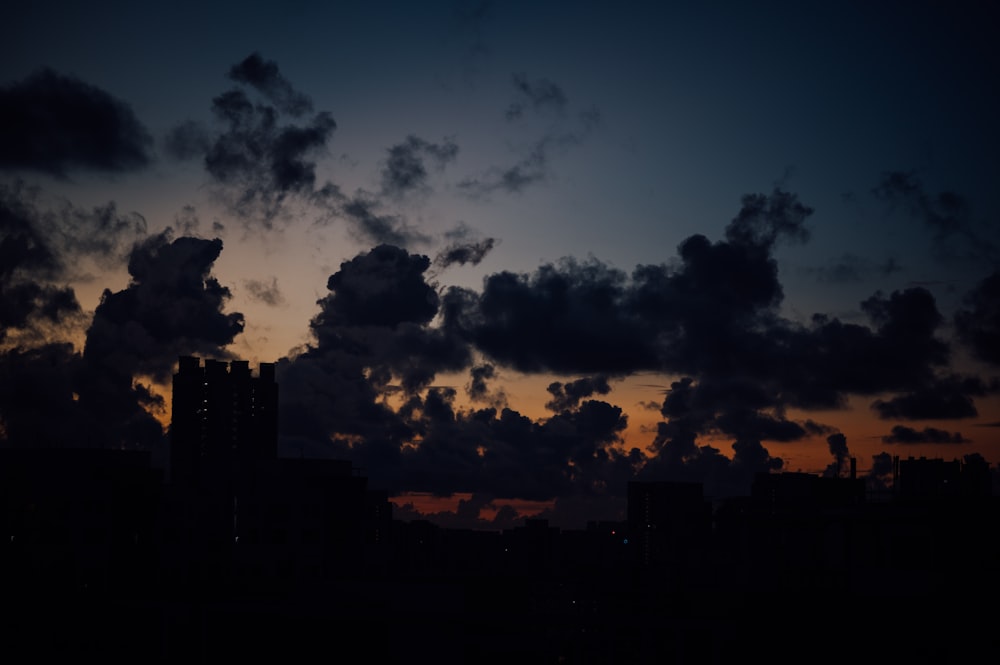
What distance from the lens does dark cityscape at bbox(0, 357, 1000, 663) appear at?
214 ft

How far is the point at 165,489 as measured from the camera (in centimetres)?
12644

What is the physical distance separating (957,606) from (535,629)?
5099 centimetres

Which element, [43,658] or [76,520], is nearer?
[43,658]

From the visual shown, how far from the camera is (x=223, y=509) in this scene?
132 meters

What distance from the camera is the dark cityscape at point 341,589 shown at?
6538 centimetres

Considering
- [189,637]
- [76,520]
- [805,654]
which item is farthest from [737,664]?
[76,520]

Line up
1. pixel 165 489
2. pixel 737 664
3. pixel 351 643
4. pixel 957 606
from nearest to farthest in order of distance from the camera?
pixel 957 606 → pixel 737 664 → pixel 351 643 → pixel 165 489

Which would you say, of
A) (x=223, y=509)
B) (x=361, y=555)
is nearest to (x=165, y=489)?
(x=223, y=509)

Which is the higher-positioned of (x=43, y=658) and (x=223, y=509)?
(x=223, y=509)

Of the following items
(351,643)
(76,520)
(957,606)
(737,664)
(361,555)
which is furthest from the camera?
(361,555)

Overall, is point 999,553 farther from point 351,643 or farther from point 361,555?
point 361,555

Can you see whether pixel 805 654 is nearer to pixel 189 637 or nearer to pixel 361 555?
pixel 189 637

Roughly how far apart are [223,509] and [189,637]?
42528mm

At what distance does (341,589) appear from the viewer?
98.6 meters
